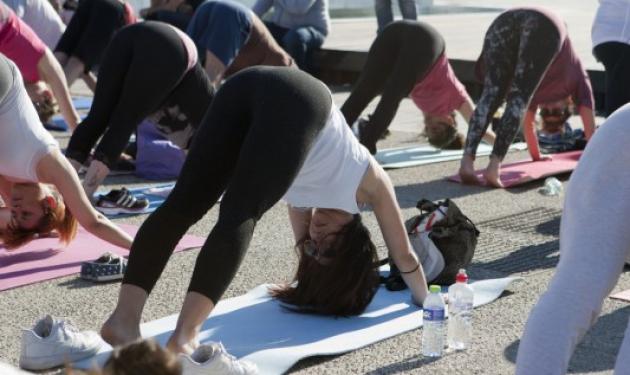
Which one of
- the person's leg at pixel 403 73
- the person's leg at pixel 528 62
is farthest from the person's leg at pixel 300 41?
the person's leg at pixel 528 62

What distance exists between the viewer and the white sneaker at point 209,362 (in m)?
3.37

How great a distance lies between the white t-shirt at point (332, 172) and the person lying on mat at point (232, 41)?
12.6 feet

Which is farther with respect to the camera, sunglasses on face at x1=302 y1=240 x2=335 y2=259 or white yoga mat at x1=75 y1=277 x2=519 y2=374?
sunglasses on face at x1=302 y1=240 x2=335 y2=259

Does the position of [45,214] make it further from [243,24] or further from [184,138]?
[243,24]

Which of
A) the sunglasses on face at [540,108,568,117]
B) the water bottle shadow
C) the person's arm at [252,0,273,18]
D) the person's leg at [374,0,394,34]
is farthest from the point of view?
the person's leg at [374,0,394,34]

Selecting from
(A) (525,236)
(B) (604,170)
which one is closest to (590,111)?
(A) (525,236)

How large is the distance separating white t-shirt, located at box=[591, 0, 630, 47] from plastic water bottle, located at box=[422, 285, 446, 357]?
342cm

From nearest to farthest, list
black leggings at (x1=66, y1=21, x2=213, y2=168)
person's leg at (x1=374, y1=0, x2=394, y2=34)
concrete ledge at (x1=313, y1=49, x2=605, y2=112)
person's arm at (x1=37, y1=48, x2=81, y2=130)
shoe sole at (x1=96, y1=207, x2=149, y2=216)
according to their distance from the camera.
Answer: black leggings at (x1=66, y1=21, x2=213, y2=168) < shoe sole at (x1=96, y1=207, x2=149, y2=216) < person's arm at (x1=37, y1=48, x2=81, y2=130) < concrete ledge at (x1=313, y1=49, x2=605, y2=112) < person's leg at (x1=374, y1=0, x2=394, y2=34)

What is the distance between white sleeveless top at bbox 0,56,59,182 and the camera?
183 inches

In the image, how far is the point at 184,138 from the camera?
6156 mm

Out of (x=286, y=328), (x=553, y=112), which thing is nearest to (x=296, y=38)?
(x=553, y=112)

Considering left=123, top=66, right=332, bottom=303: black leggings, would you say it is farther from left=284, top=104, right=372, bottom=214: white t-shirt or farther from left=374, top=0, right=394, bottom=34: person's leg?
left=374, top=0, right=394, bottom=34: person's leg

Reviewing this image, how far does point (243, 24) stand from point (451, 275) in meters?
3.48

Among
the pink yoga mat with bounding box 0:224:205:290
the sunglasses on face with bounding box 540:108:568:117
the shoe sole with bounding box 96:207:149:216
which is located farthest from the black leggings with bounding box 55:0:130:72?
the sunglasses on face with bounding box 540:108:568:117
